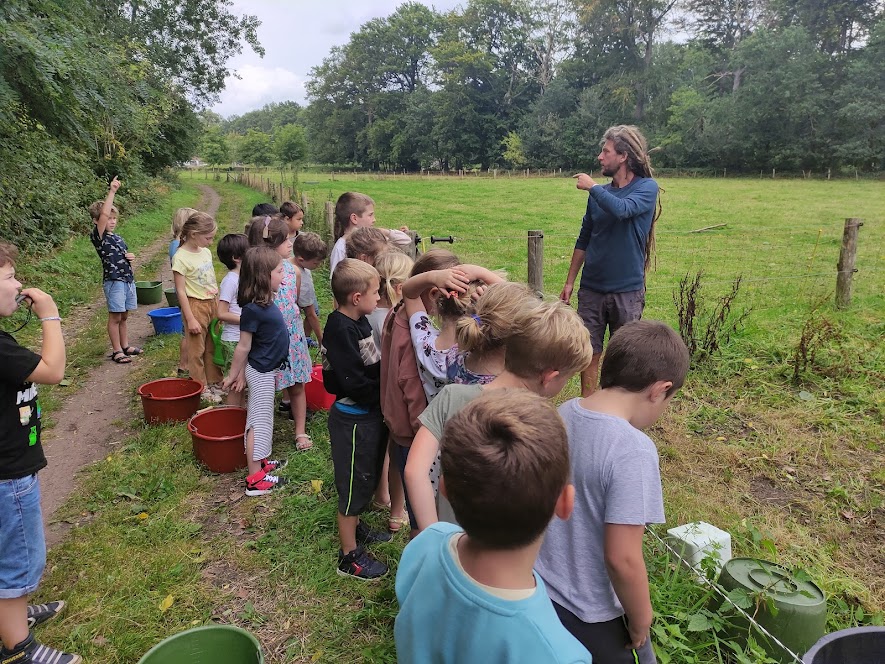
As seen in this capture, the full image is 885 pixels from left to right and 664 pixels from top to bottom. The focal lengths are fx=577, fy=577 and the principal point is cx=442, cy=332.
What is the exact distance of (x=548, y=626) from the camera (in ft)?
3.56

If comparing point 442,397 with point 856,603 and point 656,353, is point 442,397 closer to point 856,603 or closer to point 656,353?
point 656,353

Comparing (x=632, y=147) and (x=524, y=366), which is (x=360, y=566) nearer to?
(x=524, y=366)

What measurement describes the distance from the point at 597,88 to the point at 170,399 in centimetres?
6115

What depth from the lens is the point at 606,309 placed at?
163 inches

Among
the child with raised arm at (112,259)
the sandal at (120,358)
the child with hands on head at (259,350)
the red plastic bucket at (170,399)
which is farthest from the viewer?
the sandal at (120,358)

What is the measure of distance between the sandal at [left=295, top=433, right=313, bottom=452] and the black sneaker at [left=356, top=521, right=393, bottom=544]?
3.61 ft

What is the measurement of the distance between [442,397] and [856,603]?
94.0 inches

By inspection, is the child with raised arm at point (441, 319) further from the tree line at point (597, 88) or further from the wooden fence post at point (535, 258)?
the tree line at point (597, 88)

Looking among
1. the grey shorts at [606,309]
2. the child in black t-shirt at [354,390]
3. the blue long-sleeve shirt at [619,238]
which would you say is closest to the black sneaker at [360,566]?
the child in black t-shirt at [354,390]

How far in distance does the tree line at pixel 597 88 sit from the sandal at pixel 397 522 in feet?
128

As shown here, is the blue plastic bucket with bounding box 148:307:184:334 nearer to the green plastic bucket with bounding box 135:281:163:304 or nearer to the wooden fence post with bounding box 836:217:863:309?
the green plastic bucket with bounding box 135:281:163:304

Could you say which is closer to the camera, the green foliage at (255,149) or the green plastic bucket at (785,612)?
the green plastic bucket at (785,612)

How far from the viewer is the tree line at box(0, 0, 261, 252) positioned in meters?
6.18

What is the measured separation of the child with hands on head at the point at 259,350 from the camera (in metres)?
3.59
